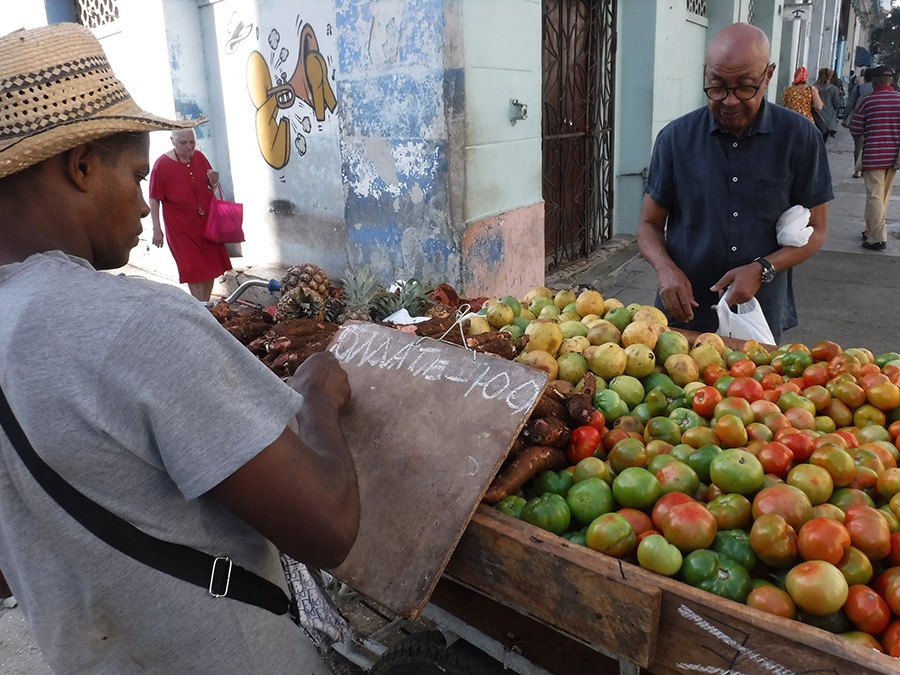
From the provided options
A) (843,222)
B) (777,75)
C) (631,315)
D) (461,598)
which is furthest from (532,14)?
(777,75)

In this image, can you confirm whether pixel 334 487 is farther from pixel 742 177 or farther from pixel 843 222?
pixel 843 222

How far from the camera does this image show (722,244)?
317 centimetres

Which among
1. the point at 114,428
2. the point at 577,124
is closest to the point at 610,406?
the point at 114,428

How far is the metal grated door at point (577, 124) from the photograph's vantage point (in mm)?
7590

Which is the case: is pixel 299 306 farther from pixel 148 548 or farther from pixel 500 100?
pixel 500 100

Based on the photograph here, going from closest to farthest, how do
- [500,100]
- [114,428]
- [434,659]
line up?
[114,428] < [434,659] < [500,100]

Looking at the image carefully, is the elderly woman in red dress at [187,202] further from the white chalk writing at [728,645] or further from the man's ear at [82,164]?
the white chalk writing at [728,645]

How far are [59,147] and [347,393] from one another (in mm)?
905

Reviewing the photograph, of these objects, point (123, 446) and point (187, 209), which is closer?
point (123, 446)

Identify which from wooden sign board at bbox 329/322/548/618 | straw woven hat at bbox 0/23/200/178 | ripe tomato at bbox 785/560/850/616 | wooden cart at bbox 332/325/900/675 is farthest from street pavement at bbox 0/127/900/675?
ripe tomato at bbox 785/560/850/616

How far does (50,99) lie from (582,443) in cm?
157

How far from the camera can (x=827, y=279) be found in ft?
25.0

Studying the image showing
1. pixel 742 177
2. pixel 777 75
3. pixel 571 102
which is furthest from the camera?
pixel 777 75

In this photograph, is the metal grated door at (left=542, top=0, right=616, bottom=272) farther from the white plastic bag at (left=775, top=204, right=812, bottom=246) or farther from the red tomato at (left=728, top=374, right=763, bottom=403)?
the red tomato at (left=728, top=374, right=763, bottom=403)
